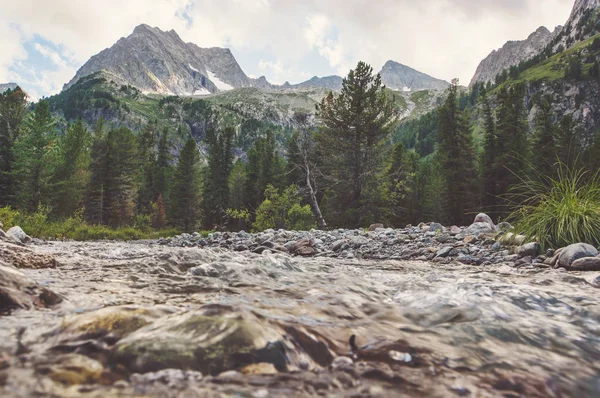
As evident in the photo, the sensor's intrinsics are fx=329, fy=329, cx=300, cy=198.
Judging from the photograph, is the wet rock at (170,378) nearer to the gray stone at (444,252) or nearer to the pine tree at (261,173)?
the gray stone at (444,252)

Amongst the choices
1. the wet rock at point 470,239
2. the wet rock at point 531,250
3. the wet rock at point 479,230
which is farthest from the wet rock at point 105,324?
the wet rock at point 479,230

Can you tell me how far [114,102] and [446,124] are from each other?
201m

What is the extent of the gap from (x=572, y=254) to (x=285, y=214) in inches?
732

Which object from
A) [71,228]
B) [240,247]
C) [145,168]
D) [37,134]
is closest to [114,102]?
[145,168]

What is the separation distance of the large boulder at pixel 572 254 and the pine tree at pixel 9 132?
3765 centimetres

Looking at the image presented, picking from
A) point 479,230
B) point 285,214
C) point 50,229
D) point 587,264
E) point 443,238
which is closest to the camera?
point 587,264

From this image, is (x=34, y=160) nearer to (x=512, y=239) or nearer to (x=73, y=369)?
(x=73, y=369)

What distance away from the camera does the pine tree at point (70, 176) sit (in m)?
34.2

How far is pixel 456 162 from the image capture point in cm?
3409

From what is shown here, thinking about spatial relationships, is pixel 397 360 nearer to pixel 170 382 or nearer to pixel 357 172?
pixel 170 382

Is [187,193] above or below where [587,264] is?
above

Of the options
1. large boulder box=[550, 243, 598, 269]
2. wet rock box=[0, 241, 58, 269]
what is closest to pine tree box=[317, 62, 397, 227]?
large boulder box=[550, 243, 598, 269]

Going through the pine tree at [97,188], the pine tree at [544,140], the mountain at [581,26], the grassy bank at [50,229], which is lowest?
the grassy bank at [50,229]

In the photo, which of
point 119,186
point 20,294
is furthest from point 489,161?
point 119,186
